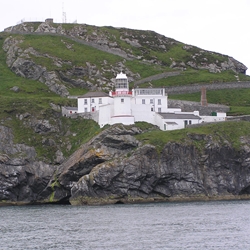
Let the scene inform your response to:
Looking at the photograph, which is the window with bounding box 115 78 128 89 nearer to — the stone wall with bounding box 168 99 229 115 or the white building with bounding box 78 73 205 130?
the white building with bounding box 78 73 205 130

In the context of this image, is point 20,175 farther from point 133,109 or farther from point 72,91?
point 72,91

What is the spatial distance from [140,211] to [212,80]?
8191 centimetres

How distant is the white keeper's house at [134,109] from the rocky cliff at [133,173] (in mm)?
6120

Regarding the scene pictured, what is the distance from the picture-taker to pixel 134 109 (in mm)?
125438

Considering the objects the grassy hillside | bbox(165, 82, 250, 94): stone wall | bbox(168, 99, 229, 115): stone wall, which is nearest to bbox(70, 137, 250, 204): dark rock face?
the grassy hillside

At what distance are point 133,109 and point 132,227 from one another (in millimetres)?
51518

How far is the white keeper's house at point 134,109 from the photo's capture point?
123 meters

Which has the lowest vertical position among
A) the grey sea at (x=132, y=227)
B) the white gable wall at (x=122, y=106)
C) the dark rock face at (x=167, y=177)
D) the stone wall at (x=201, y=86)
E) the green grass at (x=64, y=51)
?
the grey sea at (x=132, y=227)

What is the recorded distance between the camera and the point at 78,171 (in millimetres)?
113062

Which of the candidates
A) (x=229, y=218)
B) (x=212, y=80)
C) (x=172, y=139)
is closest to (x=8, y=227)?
(x=229, y=218)

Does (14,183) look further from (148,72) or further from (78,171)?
(148,72)

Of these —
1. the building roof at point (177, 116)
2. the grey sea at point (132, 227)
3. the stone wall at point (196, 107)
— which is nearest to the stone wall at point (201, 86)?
the stone wall at point (196, 107)

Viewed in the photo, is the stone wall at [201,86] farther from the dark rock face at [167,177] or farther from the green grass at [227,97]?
the dark rock face at [167,177]

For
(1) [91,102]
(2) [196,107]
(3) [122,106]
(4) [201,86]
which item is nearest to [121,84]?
(3) [122,106]
